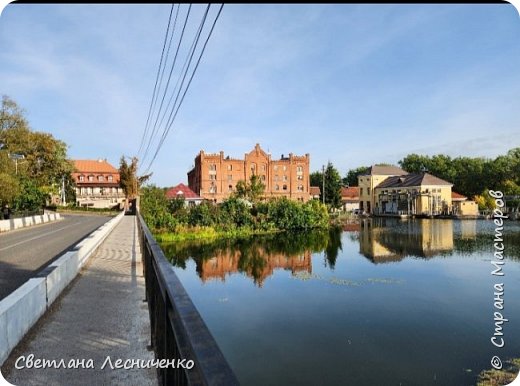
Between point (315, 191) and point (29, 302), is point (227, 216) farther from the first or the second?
point (315, 191)

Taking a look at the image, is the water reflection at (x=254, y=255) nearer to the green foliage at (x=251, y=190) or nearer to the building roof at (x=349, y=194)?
the green foliage at (x=251, y=190)

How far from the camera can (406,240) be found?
2578 cm

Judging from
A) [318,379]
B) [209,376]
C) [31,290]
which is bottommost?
[318,379]

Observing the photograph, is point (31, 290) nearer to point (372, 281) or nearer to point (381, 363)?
point (381, 363)

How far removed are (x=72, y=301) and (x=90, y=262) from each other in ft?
13.1

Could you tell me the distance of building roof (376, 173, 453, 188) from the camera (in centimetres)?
5212

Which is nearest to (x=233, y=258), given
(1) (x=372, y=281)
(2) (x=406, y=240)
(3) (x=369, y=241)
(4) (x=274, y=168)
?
(1) (x=372, y=281)

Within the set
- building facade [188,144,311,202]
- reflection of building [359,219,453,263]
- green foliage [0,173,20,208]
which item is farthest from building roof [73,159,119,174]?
reflection of building [359,219,453,263]

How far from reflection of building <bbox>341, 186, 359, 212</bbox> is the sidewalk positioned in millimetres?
59538

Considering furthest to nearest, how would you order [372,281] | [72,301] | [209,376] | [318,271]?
[318,271] → [372,281] → [72,301] → [209,376]

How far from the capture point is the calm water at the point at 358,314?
23.3ft

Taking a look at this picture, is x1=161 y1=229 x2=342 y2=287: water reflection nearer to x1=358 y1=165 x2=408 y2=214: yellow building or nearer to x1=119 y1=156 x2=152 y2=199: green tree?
x1=119 y1=156 x2=152 y2=199: green tree

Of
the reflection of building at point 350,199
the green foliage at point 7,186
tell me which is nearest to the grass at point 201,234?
the green foliage at point 7,186

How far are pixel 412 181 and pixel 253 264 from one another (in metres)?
43.0
